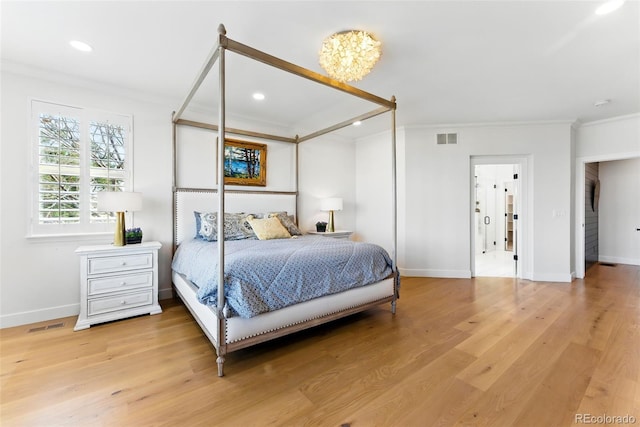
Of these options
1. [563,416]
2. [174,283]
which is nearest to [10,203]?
[174,283]

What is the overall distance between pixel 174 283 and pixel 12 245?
151 centimetres

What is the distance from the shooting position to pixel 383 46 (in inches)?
89.5

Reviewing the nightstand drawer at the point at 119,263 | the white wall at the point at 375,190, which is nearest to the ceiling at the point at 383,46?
the white wall at the point at 375,190

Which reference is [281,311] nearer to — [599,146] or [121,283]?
[121,283]

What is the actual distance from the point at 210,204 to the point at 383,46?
113 inches

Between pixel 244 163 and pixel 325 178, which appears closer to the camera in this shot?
pixel 244 163

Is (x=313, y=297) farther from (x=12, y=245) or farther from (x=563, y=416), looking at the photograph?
(x=12, y=245)

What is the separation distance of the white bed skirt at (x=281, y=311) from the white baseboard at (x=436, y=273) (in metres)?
1.86

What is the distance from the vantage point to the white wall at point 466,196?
166 inches

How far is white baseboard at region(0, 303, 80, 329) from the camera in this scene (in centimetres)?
260

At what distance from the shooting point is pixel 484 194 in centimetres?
719

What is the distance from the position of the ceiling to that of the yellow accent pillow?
62.4 inches

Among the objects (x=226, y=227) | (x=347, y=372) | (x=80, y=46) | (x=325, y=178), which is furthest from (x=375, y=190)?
(x=80, y=46)

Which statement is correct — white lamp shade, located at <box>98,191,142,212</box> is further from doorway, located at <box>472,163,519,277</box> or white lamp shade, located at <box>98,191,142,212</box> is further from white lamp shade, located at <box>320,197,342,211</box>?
doorway, located at <box>472,163,519,277</box>
